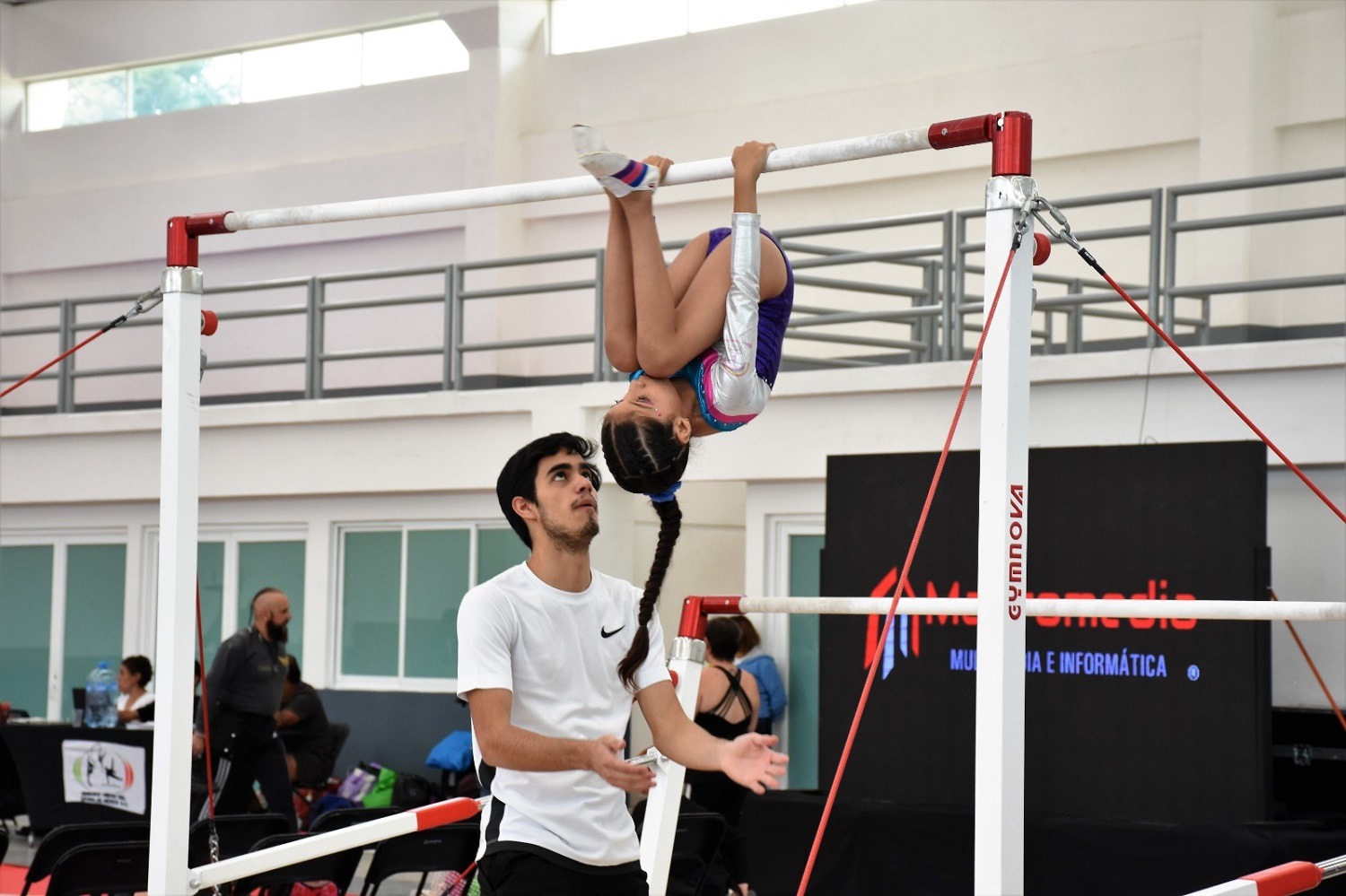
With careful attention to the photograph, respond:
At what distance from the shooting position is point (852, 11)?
36.9 ft

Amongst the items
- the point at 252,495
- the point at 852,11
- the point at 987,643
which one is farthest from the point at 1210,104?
the point at 987,643

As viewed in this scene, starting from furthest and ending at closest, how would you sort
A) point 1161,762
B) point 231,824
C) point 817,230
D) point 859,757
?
point 817,230 < point 859,757 < point 1161,762 < point 231,824

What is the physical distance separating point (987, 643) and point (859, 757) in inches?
Answer: 162

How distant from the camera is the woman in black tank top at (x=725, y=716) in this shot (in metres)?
6.62

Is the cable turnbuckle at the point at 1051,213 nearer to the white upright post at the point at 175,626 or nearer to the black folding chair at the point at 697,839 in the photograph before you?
the white upright post at the point at 175,626

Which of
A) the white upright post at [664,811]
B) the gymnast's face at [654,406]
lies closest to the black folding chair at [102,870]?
the white upright post at [664,811]

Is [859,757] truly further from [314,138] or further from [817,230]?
[314,138]

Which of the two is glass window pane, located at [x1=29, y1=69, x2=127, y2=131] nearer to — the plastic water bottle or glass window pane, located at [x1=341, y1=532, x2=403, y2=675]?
glass window pane, located at [x1=341, y1=532, x2=403, y2=675]

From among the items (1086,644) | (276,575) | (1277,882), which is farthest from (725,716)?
(276,575)

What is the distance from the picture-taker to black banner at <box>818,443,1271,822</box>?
20.1 feet

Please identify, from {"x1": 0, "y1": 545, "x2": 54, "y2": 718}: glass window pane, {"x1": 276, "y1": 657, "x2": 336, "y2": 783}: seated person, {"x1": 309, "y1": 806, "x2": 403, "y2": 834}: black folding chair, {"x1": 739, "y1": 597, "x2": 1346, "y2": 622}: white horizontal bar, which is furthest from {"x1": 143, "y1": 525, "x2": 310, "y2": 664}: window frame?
{"x1": 739, "y1": 597, "x2": 1346, "y2": 622}: white horizontal bar

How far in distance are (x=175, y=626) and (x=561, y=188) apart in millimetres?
1312

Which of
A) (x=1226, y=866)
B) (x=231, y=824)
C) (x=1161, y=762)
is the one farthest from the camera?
(x=1161, y=762)

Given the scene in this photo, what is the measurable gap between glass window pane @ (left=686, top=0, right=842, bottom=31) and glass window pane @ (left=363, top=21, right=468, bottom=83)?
1.95 metres
